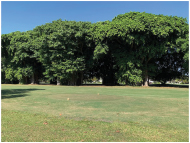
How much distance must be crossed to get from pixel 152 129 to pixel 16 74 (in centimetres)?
4271

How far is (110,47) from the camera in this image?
35625mm

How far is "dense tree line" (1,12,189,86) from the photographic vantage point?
29375mm

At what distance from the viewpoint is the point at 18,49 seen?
135 ft

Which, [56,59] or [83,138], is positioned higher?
[56,59]

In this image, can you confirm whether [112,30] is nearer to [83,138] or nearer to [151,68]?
[151,68]

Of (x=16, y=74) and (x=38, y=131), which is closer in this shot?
(x=38, y=131)

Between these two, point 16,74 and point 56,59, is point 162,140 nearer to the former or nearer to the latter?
point 56,59

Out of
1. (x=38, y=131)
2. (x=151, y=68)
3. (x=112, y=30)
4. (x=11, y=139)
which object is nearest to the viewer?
(x=11, y=139)

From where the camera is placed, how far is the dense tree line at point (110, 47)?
2938 centimetres

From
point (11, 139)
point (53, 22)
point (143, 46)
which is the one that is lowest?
point (11, 139)

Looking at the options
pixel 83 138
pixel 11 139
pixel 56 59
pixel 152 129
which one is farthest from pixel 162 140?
pixel 56 59

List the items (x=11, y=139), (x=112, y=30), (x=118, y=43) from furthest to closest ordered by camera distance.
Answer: (x=118, y=43), (x=112, y=30), (x=11, y=139)

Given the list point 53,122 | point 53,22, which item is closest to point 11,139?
point 53,122

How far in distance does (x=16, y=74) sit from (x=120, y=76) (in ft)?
78.0
